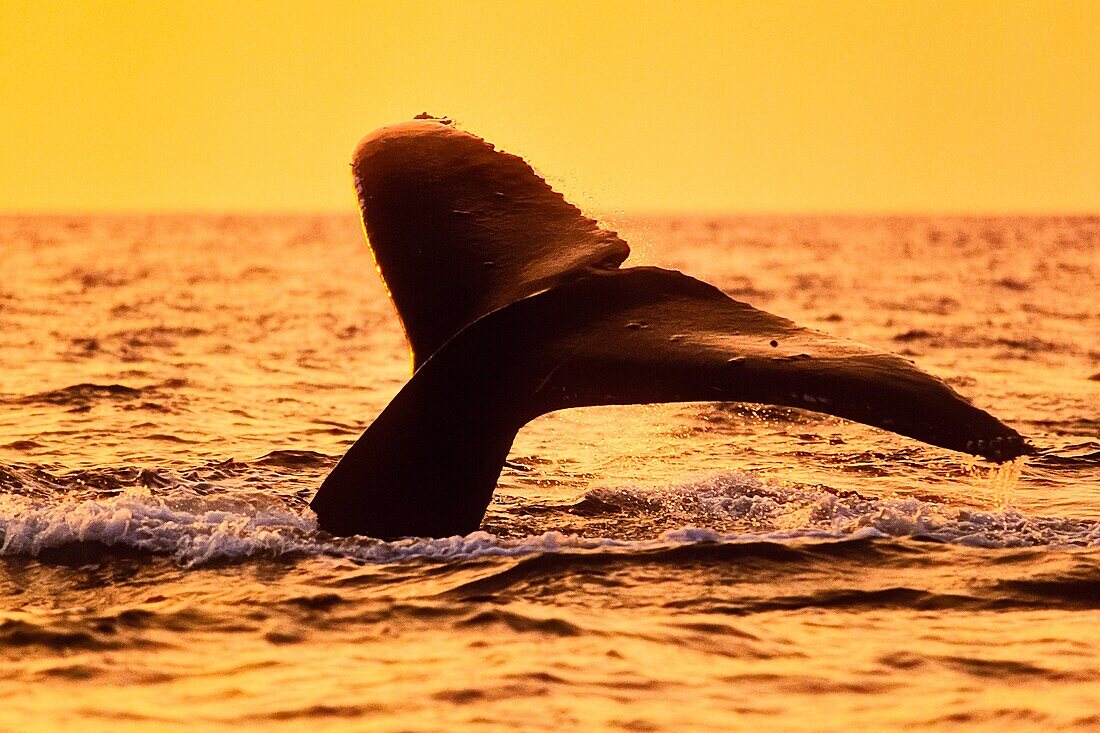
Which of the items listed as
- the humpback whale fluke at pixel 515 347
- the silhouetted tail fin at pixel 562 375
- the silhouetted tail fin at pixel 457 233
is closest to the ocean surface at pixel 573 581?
the silhouetted tail fin at pixel 562 375

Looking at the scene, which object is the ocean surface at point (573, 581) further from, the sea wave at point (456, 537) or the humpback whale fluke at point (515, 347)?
the humpback whale fluke at point (515, 347)

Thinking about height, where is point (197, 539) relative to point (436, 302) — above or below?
below

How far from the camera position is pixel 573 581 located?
8156 millimetres

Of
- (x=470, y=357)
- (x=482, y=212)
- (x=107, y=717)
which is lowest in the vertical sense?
(x=107, y=717)

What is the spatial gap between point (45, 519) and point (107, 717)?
3.01 meters

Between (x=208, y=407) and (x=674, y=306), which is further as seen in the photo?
(x=208, y=407)

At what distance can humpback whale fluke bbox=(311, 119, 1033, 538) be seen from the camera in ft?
22.1

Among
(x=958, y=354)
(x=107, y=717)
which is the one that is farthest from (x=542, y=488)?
(x=958, y=354)

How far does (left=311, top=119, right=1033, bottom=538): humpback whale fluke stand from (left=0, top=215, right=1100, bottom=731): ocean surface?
1.72 ft

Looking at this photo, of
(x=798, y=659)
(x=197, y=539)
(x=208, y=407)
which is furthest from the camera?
(x=208, y=407)

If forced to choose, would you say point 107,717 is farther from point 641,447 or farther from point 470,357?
point 641,447

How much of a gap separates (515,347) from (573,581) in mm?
1238

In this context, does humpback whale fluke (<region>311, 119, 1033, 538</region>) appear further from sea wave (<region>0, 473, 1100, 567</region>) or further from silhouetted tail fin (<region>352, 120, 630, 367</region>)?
sea wave (<region>0, 473, 1100, 567</region>)

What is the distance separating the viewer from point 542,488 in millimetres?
10961
